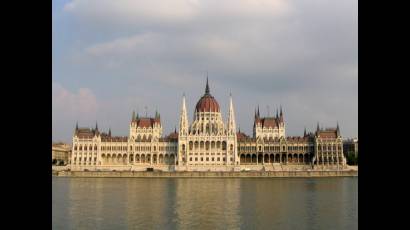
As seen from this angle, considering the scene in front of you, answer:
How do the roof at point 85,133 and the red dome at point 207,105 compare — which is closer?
the roof at point 85,133

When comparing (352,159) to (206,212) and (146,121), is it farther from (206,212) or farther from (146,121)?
(206,212)

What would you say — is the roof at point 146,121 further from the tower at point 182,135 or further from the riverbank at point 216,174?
the riverbank at point 216,174

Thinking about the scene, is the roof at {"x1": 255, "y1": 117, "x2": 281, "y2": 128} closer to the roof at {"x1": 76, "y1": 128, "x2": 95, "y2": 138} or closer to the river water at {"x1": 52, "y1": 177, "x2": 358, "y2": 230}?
the roof at {"x1": 76, "y1": 128, "x2": 95, "y2": 138}

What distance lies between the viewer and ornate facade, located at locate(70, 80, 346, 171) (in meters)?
104

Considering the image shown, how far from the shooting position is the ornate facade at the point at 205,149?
10350 cm

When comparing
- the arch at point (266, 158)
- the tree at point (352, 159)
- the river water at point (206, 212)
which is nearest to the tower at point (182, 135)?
the arch at point (266, 158)

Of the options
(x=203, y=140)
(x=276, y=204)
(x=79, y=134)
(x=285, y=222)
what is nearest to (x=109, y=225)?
(x=285, y=222)

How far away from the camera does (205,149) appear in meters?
105

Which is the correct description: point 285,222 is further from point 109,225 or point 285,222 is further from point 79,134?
point 79,134

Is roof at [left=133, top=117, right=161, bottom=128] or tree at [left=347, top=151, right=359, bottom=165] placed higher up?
roof at [left=133, top=117, right=161, bottom=128]

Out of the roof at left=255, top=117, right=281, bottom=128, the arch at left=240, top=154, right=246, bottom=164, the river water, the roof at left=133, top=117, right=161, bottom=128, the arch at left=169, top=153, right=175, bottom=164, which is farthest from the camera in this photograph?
the roof at left=255, top=117, right=281, bottom=128

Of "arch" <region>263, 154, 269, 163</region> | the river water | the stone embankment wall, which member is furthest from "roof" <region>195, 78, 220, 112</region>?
the river water
